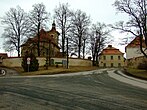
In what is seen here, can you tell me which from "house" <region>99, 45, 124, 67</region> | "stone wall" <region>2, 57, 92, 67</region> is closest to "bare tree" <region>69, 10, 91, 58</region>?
"stone wall" <region>2, 57, 92, 67</region>

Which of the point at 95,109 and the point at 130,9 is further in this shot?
the point at 130,9

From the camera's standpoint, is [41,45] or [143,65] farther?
[41,45]

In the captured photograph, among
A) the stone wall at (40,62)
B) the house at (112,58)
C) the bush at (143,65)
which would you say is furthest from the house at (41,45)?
the house at (112,58)

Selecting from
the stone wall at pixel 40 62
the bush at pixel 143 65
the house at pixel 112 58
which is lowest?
the bush at pixel 143 65

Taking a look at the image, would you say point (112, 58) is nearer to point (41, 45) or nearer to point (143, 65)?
point (41, 45)

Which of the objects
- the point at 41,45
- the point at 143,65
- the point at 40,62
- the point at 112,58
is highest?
the point at 41,45

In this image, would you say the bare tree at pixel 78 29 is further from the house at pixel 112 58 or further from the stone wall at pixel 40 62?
the house at pixel 112 58

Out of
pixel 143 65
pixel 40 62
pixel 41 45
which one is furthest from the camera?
pixel 41 45

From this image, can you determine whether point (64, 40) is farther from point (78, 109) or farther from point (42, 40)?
point (78, 109)

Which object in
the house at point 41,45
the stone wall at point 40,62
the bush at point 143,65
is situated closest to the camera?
the bush at point 143,65

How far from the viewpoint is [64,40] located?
74.4 metres

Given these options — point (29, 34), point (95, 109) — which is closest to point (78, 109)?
point (95, 109)

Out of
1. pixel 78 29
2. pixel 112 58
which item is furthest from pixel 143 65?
pixel 112 58

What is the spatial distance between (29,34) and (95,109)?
5889cm
